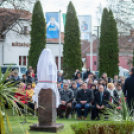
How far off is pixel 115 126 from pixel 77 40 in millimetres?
23769

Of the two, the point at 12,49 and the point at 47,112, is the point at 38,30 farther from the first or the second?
the point at 47,112

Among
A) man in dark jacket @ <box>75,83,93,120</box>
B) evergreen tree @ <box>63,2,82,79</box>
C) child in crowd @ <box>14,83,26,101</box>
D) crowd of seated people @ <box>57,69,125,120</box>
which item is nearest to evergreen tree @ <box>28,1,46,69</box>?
evergreen tree @ <box>63,2,82,79</box>

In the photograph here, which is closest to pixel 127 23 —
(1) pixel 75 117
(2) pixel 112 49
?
(2) pixel 112 49

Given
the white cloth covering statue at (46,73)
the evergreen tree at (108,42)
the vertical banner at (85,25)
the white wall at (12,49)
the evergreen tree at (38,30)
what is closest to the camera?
the white cloth covering statue at (46,73)

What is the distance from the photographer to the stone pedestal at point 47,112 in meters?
9.43

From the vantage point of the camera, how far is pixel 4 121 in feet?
16.8

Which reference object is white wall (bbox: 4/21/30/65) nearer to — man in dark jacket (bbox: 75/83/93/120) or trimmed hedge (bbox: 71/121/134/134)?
man in dark jacket (bbox: 75/83/93/120)

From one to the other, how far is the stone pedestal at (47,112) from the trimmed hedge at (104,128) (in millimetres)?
3888

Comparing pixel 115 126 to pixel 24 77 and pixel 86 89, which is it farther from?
pixel 24 77

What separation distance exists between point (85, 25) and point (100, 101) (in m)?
15.2

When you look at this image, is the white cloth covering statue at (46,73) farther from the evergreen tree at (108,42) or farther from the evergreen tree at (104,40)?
the evergreen tree at (104,40)

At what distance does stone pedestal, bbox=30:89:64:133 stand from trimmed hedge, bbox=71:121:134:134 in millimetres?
3888

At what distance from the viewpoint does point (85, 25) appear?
27766mm


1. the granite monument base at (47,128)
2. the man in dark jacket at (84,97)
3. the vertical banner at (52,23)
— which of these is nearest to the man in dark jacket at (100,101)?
the man in dark jacket at (84,97)
